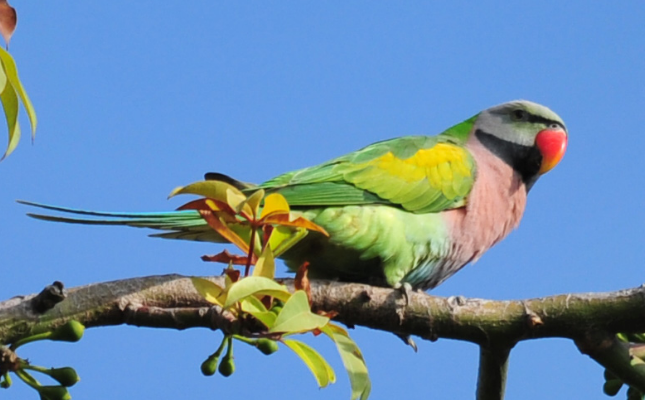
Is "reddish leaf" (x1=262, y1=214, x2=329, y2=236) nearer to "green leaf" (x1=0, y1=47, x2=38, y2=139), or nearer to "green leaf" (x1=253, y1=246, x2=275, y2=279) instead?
"green leaf" (x1=253, y1=246, x2=275, y2=279)

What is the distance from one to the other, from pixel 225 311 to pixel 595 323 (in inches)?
38.7

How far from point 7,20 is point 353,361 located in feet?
3.68

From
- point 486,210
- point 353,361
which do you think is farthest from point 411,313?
point 486,210

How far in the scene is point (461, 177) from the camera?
4297mm

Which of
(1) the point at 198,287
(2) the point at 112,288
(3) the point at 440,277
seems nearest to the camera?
(1) the point at 198,287

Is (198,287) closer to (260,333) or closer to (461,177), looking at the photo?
(260,333)

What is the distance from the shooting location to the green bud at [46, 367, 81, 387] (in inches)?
78.6

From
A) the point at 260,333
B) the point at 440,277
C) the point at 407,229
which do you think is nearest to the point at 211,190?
the point at 260,333

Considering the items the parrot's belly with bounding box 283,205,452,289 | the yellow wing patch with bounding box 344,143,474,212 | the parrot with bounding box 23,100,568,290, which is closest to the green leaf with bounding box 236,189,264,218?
the parrot with bounding box 23,100,568,290

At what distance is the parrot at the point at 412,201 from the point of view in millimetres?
3629

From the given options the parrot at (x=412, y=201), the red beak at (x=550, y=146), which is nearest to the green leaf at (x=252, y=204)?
the parrot at (x=412, y=201)

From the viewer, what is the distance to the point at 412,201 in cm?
402

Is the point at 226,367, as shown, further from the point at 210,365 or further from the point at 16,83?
the point at 16,83

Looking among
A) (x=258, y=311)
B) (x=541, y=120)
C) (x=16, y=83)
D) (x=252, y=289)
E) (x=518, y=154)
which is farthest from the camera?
(x=541, y=120)
